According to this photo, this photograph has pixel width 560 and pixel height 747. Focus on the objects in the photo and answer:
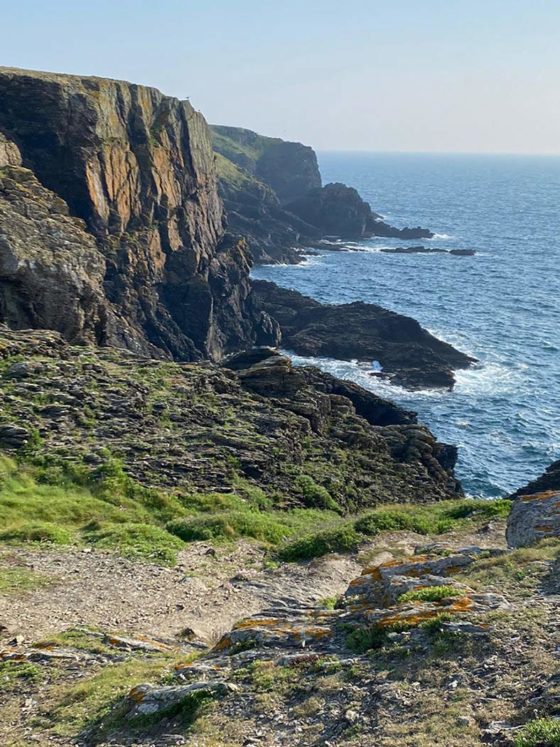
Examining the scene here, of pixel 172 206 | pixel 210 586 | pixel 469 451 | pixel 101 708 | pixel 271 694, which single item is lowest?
pixel 469 451

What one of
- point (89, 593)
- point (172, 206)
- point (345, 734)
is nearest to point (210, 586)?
point (89, 593)

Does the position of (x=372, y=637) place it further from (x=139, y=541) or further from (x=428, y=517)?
(x=428, y=517)

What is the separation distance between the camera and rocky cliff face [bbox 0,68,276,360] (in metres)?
58.7

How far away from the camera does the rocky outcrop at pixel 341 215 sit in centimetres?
14825

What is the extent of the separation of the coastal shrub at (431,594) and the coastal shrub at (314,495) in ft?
57.9

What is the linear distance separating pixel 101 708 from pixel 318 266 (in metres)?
110

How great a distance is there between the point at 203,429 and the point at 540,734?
2570 cm

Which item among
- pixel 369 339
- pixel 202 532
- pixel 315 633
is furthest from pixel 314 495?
pixel 369 339

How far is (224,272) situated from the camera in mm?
85000

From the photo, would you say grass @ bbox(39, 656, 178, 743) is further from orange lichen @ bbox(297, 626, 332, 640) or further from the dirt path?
the dirt path

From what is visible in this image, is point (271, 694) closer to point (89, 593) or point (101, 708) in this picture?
point (101, 708)

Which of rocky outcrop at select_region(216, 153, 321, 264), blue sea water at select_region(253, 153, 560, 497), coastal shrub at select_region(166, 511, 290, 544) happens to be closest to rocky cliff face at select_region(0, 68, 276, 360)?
blue sea water at select_region(253, 153, 560, 497)

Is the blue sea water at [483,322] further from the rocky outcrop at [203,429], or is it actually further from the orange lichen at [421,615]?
the orange lichen at [421,615]

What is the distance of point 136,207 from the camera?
70.5m
